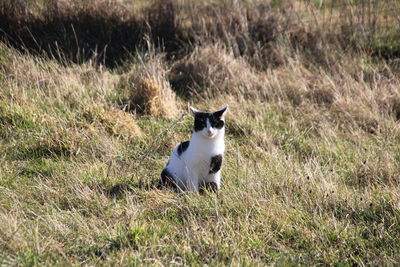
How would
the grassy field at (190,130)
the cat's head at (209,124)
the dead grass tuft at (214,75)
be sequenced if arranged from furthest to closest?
1. the dead grass tuft at (214,75)
2. the cat's head at (209,124)
3. the grassy field at (190,130)

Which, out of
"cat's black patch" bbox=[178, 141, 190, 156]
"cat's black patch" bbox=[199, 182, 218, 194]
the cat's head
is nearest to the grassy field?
"cat's black patch" bbox=[199, 182, 218, 194]

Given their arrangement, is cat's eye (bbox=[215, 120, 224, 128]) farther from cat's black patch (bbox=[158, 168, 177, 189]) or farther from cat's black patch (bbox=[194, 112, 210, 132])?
cat's black patch (bbox=[158, 168, 177, 189])

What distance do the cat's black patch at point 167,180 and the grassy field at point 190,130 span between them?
17 centimetres

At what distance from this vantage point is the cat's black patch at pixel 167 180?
15.3ft

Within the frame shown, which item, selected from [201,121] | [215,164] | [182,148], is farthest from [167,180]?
[201,121]

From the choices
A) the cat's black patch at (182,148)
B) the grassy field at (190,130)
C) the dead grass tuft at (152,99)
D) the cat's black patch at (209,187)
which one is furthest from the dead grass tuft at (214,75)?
the cat's black patch at (209,187)

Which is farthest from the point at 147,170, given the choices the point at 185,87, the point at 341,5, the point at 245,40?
the point at 341,5

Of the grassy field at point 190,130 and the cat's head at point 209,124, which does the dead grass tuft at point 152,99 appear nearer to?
the grassy field at point 190,130

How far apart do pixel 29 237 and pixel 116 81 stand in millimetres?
4074

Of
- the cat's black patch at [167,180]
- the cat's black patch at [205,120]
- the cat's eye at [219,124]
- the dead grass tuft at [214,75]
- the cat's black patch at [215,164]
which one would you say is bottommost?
the dead grass tuft at [214,75]

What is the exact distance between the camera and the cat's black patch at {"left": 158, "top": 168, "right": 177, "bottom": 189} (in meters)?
4.65

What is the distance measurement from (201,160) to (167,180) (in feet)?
1.18

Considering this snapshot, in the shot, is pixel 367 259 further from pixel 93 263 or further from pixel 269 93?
pixel 269 93

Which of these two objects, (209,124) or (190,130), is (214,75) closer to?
(190,130)
